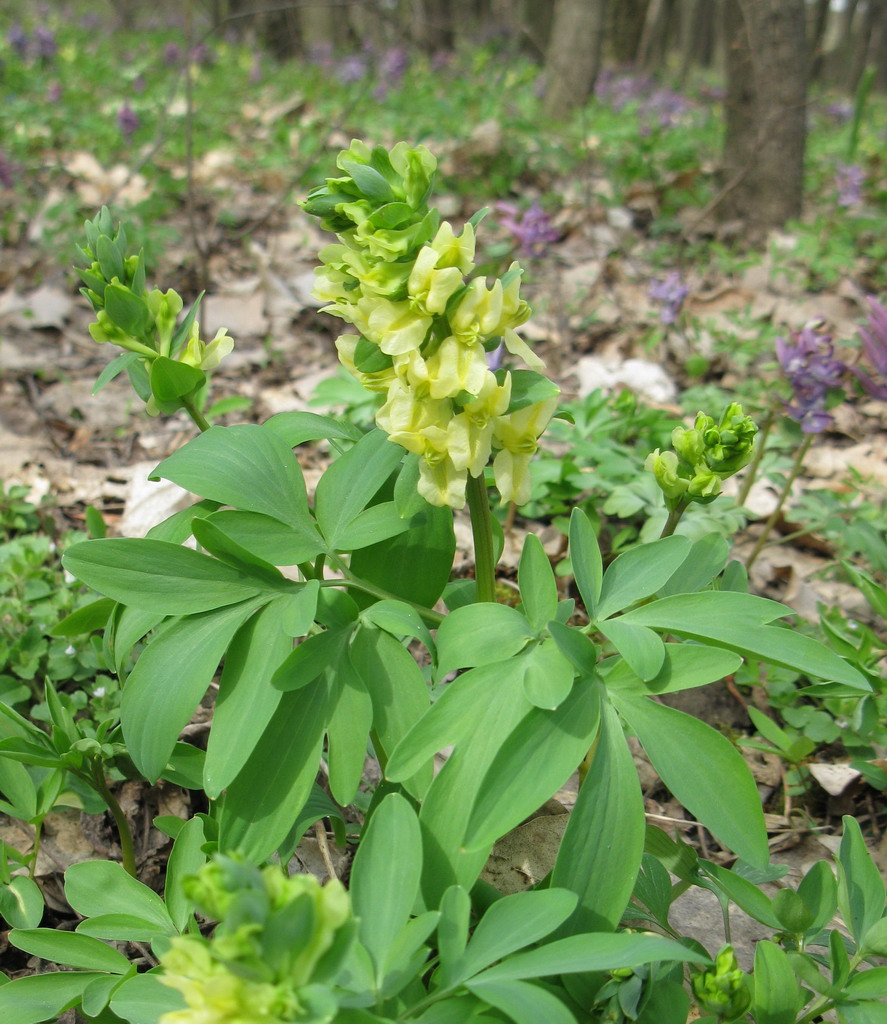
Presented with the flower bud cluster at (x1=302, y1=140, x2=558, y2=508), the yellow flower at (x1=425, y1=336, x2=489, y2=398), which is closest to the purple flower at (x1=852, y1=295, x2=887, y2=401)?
the flower bud cluster at (x1=302, y1=140, x2=558, y2=508)

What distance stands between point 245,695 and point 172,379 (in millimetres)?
584

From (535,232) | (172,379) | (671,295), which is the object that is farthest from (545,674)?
(535,232)

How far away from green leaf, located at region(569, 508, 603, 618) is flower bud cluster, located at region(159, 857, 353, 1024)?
65 cm

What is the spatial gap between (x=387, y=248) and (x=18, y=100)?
758 cm

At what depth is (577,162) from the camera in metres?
6.16

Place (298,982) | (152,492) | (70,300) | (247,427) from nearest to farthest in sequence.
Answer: (298,982), (247,427), (152,492), (70,300)

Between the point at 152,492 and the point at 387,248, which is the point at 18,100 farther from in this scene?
the point at 387,248

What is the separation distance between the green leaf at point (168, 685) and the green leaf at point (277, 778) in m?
0.12

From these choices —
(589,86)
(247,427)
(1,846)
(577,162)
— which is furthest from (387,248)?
(589,86)

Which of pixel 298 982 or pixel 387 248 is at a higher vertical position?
pixel 387 248

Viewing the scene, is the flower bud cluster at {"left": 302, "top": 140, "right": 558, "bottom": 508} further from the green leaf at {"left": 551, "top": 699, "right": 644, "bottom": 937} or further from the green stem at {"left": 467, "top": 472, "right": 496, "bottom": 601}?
the green leaf at {"left": 551, "top": 699, "right": 644, "bottom": 937}

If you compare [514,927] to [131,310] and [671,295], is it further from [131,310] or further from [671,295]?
[671,295]

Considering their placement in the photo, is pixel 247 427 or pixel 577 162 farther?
pixel 577 162

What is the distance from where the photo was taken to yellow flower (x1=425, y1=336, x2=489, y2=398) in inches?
46.9
